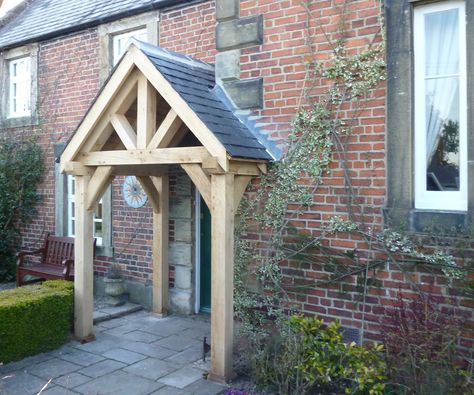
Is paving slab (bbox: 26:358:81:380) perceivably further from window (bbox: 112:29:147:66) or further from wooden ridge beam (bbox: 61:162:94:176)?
window (bbox: 112:29:147:66)

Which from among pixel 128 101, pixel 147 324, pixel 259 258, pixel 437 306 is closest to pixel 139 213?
pixel 147 324

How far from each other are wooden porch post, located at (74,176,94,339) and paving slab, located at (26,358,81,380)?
688 millimetres

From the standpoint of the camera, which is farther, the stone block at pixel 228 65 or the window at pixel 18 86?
the window at pixel 18 86

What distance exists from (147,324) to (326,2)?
498cm

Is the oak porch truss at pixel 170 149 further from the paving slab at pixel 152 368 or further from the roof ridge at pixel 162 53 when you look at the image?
the paving slab at pixel 152 368

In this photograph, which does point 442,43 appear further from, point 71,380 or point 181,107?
point 71,380

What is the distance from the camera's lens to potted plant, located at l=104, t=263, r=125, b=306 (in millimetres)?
7820

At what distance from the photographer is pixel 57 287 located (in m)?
6.29

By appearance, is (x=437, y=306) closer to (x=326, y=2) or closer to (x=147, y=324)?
(x=326, y=2)

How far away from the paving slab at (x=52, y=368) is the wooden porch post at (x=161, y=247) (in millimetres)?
2009

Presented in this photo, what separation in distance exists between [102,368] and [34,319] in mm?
1096

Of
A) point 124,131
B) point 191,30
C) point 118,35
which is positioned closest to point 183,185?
point 124,131

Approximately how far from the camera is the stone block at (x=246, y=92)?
220 inches

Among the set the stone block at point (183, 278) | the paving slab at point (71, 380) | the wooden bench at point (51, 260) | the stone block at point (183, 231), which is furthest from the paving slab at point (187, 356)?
the wooden bench at point (51, 260)
